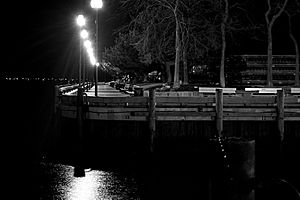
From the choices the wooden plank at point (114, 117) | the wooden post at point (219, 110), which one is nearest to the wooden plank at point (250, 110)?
the wooden post at point (219, 110)

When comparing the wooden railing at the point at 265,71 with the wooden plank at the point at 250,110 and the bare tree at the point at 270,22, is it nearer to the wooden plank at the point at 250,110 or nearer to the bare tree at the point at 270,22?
the bare tree at the point at 270,22

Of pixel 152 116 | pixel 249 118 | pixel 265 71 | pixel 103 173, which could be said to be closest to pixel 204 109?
pixel 249 118

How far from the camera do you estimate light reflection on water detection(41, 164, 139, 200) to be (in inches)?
418

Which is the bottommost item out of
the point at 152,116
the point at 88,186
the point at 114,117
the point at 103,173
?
the point at 103,173

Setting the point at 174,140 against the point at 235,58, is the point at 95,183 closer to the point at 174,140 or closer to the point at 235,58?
the point at 174,140

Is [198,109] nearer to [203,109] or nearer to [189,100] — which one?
[203,109]

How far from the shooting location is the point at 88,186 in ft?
38.5

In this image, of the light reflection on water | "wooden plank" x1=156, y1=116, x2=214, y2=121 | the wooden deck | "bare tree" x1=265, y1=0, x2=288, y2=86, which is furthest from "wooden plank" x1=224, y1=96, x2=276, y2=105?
"bare tree" x1=265, y1=0, x2=288, y2=86

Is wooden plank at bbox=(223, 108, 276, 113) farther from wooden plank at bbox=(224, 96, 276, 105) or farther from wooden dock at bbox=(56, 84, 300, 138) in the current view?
wooden plank at bbox=(224, 96, 276, 105)

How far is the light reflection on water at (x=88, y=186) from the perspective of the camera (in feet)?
34.8

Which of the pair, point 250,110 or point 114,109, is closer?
point 250,110

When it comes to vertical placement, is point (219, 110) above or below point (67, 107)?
above

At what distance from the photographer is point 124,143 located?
711 inches

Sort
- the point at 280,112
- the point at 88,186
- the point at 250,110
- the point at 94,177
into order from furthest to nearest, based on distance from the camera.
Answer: the point at 250,110 → the point at 280,112 → the point at 94,177 → the point at 88,186
